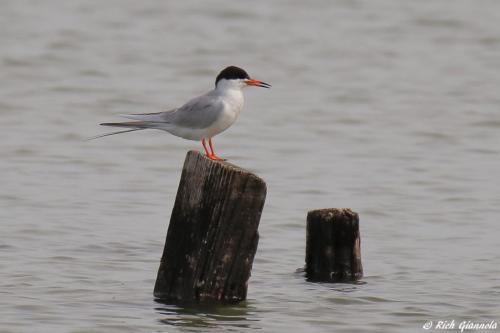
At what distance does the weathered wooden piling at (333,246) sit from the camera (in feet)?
27.8

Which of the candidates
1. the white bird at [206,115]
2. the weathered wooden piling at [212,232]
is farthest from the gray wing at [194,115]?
the weathered wooden piling at [212,232]

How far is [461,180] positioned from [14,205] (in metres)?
4.42

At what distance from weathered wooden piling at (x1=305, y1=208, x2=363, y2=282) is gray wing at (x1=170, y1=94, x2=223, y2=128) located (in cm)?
93

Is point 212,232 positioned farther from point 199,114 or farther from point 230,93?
point 230,93

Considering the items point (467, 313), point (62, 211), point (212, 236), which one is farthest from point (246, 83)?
point (62, 211)

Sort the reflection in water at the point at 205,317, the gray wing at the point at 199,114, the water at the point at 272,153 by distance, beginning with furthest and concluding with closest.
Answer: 1. the water at the point at 272,153
2. the gray wing at the point at 199,114
3. the reflection in water at the point at 205,317

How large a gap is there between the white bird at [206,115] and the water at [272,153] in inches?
43.6

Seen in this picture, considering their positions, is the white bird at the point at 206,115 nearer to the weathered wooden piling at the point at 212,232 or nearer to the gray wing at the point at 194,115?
the gray wing at the point at 194,115

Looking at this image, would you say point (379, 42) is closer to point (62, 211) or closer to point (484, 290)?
point (62, 211)

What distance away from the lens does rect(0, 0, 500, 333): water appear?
8.38 metres

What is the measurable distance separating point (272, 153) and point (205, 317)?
6056 millimetres

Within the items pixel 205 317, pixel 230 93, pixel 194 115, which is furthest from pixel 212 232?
pixel 230 93

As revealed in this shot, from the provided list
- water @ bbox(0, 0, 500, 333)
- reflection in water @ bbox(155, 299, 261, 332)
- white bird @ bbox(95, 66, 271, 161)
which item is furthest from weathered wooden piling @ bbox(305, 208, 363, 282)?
reflection in water @ bbox(155, 299, 261, 332)

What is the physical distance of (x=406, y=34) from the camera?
21.1 metres
